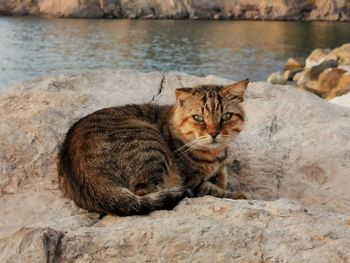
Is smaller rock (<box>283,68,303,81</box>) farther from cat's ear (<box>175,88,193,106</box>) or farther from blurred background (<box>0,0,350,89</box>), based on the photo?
cat's ear (<box>175,88,193,106</box>)

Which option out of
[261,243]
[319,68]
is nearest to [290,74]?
[319,68]

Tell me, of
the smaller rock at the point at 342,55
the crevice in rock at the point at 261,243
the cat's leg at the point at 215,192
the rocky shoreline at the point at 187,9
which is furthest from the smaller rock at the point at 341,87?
the rocky shoreline at the point at 187,9

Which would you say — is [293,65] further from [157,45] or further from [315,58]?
[157,45]

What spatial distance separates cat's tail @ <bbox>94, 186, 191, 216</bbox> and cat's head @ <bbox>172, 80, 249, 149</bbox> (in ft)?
2.23

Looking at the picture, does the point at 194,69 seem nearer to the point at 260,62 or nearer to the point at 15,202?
the point at 260,62

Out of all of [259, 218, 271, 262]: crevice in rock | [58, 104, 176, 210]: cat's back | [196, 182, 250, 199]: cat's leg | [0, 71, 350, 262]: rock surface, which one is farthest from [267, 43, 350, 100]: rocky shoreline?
[259, 218, 271, 262]: crevice in rock

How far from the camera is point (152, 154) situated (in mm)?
4145

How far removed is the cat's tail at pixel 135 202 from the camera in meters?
3.60

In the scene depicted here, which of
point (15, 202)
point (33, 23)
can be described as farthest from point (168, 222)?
point (33, 23)

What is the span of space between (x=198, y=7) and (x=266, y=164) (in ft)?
147

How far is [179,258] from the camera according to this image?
9.79 ft

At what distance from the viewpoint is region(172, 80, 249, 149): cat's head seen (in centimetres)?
430

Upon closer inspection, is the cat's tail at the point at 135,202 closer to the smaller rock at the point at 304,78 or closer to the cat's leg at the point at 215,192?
A: the cat's leg at the point at 215,192

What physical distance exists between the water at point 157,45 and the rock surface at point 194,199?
1355 centimetres
